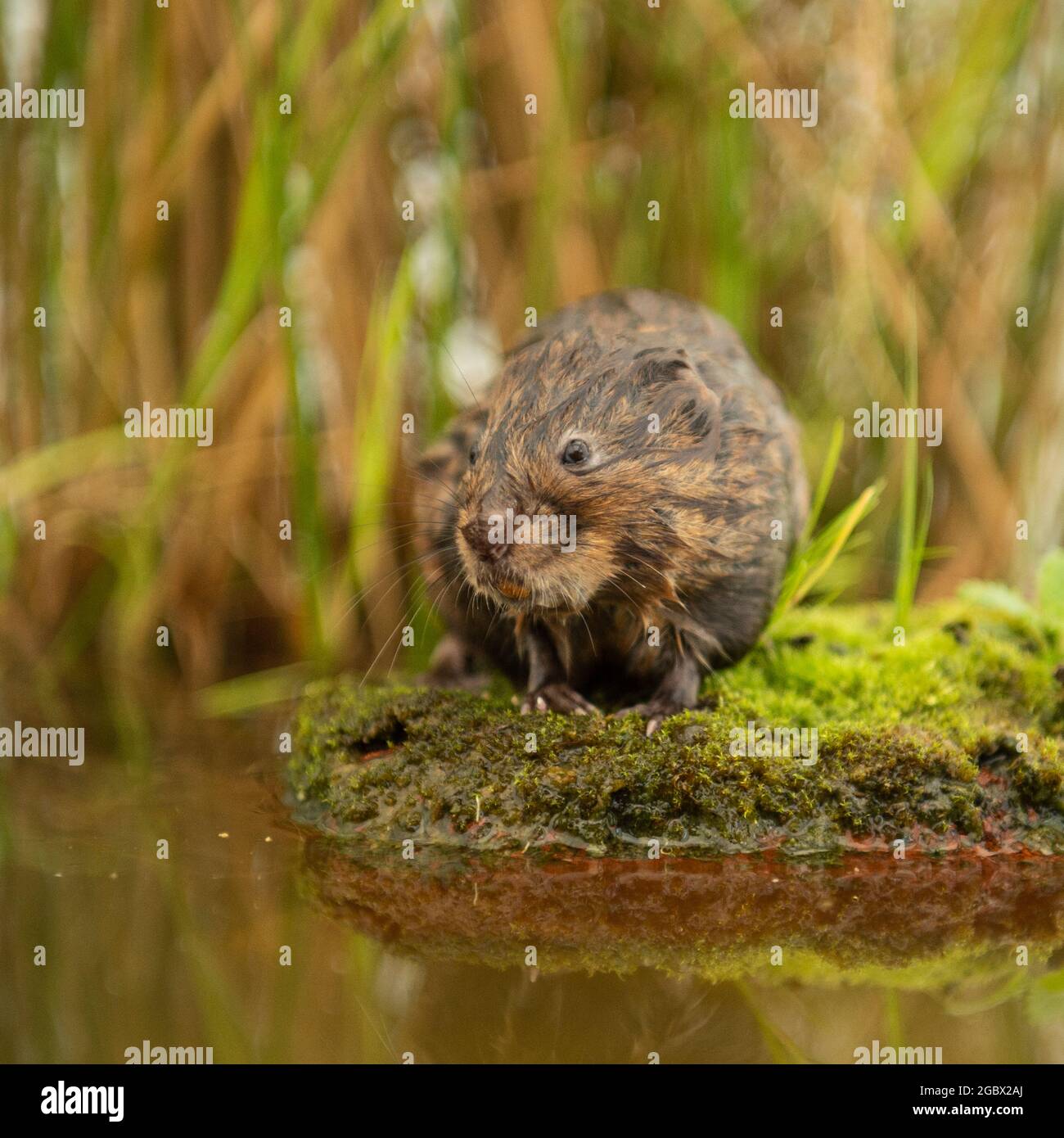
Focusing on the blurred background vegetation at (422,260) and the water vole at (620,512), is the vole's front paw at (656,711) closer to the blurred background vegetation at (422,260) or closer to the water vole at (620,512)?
the water vole at (620,512)

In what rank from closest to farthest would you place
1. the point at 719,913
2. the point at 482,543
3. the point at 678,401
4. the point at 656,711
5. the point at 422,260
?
the point at 719,913
the point at 482,543
the point at 678,401
the point at 656,711
the point at 422,260

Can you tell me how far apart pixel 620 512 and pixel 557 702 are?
0.67 metres

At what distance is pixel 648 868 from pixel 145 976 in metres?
1.28

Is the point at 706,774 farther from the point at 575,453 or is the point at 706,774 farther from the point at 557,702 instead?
the point at 575,453

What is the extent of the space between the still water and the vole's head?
2.54 feet

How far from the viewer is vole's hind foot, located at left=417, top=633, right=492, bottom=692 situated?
14.8ft

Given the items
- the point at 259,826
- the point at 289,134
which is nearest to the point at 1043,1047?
the point at 259,826

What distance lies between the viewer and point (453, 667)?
4570 millimetres

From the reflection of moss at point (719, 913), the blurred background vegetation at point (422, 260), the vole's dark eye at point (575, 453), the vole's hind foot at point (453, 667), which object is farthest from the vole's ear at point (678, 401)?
the blurred background vegetation at point (422, 260)

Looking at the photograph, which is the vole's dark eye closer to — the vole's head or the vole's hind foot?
the vole's head

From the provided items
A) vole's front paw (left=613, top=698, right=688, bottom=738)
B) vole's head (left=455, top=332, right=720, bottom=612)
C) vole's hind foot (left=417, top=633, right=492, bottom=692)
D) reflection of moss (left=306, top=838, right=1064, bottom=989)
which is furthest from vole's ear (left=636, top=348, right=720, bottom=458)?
vole's hind foot (left=417, top=633, right=492, bottom=692)

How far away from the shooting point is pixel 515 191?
249 inches

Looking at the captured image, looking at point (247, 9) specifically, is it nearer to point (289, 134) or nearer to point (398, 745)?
point (289, 134)

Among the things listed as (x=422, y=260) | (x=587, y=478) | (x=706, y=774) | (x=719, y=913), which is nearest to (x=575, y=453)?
(x=587, y=478)
